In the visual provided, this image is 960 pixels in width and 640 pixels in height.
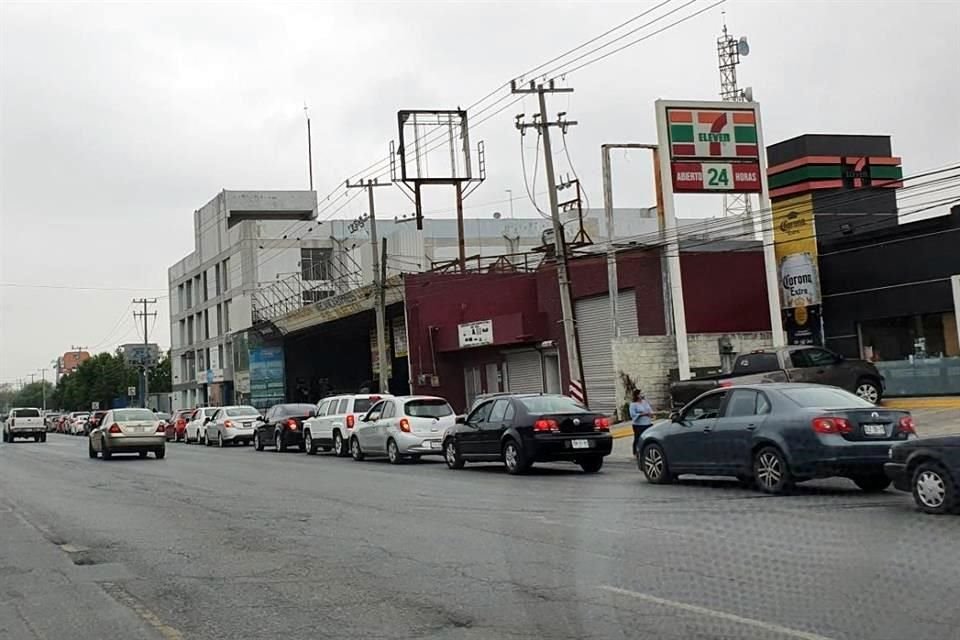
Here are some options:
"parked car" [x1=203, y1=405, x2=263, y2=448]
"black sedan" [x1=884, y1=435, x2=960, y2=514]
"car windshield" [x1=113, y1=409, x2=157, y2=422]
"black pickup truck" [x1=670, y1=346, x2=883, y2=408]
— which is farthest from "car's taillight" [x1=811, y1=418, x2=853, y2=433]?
"parked car" [x1=203, y1=405, x2=263, y2=448]

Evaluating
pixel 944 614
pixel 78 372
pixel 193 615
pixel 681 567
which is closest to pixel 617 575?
pixel 681 567

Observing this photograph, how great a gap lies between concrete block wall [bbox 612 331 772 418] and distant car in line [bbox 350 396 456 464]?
859cm

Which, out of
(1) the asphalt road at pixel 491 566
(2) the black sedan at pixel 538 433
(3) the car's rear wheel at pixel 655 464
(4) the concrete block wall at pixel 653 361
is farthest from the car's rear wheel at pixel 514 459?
(4) the concrete block wall at pixel 653 361

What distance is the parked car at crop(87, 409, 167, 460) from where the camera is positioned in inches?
1165

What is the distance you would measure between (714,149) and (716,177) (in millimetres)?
807

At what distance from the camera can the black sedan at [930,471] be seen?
430 inches

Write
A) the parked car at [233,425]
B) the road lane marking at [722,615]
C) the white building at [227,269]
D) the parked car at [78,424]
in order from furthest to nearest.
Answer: the white building at [227,269]
the parked car at [78,424]
the parked car at [233,425]
the road lane marking at [722,615]

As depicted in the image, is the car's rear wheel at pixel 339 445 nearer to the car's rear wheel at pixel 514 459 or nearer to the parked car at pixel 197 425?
the car's rear wheel at pixel 514 459

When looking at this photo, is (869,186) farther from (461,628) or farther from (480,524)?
(461,628)

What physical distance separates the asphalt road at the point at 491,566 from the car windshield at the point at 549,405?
2.95 m

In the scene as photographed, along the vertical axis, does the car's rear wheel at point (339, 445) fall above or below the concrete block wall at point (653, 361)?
below

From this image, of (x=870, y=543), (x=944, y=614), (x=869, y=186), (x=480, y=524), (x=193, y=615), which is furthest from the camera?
(x=869, y=186)

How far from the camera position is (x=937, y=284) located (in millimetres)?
26547

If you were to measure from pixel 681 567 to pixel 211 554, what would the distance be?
15.7 feet
